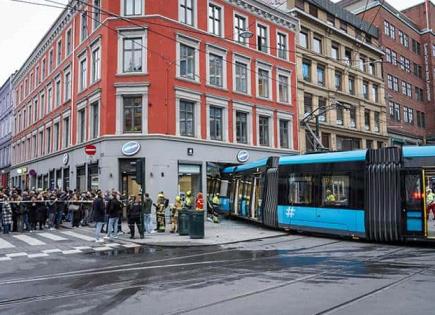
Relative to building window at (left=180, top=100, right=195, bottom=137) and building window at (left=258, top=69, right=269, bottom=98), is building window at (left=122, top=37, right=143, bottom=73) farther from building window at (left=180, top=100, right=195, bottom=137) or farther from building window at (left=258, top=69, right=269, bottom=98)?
building window at (left=258, top=69, right=269, bottom=98)

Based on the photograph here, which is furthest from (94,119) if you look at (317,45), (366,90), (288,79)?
(366,90)

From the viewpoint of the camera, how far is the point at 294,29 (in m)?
35.5

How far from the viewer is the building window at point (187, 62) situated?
90.1ft

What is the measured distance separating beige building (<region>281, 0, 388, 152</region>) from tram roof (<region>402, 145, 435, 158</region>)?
19.1 m

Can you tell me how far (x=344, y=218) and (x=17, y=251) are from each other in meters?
10.8

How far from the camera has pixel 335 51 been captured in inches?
1613

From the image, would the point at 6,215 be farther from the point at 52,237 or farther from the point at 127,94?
the point at 127,94

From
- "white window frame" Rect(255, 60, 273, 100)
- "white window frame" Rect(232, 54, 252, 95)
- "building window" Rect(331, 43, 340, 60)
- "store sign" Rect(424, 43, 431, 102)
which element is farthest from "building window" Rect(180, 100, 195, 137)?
"store sign" Rect(424, 43, 431, 102)

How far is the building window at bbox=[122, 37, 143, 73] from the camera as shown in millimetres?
26234

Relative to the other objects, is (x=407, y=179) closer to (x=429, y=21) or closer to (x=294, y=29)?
(x=294, y=29)

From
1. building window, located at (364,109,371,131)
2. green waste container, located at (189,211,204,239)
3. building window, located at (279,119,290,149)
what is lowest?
green waste container, located at (189,211,204,239)

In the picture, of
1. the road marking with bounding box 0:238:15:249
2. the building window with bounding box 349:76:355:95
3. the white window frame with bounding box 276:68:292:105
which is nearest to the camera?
the road marking with bounding box 0:238:15:249

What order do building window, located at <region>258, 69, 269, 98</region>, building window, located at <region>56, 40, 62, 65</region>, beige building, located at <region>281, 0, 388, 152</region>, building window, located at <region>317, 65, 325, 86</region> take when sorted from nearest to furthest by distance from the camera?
building window, located at <region>258, 69, 269, 98</region> < building window, located at <region>56, 40, 62, 65</region> < beige building, located at <region>281, 0, 388, 152</region> < building window, located at <region>317, 65, 325, 86</region>

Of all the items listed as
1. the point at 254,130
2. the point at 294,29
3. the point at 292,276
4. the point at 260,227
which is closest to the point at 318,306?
the point at 292,276
